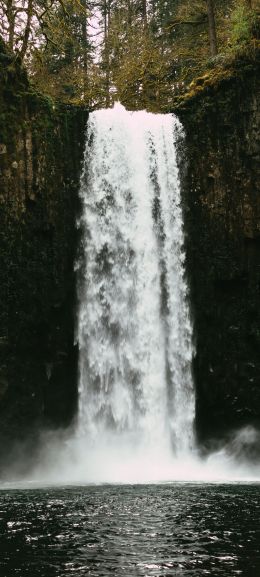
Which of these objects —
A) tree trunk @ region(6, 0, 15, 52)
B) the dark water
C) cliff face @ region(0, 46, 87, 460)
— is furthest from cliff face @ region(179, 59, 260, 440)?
the dark water

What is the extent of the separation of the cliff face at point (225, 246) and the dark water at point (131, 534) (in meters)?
6.31

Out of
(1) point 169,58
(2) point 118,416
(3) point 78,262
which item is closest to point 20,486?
(2) point 118,416

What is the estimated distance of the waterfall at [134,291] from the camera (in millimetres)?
16859

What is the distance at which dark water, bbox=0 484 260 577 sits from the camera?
6031mm

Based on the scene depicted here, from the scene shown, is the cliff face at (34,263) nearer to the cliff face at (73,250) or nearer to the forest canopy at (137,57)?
the cliff face at (73,250)

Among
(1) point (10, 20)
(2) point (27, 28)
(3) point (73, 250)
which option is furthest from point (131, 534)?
(2) point (27, 28)

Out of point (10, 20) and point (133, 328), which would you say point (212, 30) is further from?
point (133, 328)

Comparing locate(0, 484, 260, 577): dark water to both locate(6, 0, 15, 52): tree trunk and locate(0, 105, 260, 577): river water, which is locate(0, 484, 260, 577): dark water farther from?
locate(6, 0, 15, 52): tree trunk

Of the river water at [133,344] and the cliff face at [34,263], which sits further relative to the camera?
the cliff face at [34,263]

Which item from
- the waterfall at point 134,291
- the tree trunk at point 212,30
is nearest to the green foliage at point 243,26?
the tree trunk at point 212,30

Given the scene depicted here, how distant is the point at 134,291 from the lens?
17672mm

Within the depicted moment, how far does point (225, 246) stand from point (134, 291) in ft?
10.3

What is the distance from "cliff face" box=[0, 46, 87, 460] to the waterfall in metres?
0.54

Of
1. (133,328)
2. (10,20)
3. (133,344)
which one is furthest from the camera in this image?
(10,20)
